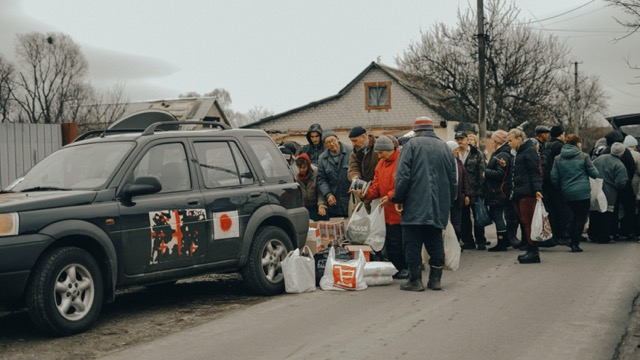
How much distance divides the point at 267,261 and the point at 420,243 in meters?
1.77

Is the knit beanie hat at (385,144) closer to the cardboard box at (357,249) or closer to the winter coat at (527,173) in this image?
the cardboard box at (357,249)

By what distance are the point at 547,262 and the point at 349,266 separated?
374 centimetres

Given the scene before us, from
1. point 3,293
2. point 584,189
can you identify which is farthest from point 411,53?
point 3,293

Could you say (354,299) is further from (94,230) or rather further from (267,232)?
(94,230)

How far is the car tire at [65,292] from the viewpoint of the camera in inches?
264

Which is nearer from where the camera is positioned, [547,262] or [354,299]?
[354,299]

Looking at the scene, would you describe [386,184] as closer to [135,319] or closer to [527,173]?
[527,173]

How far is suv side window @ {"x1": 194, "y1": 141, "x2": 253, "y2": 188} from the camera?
860 cm

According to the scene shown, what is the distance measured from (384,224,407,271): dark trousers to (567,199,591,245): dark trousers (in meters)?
4.11

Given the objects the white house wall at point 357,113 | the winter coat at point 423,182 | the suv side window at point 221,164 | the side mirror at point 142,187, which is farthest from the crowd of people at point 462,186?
the white house wall at point 357,113

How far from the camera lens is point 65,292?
6938 mm

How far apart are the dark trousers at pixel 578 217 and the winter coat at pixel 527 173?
1.92m

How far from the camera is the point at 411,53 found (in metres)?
50.8

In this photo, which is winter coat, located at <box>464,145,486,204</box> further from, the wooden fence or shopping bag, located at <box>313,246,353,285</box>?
the wooden fence
